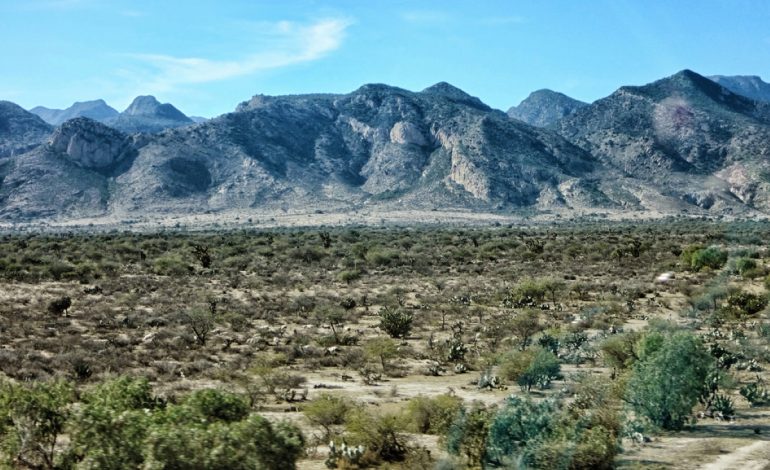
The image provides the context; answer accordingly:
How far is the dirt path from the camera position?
10903mm

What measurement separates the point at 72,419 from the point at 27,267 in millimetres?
37036

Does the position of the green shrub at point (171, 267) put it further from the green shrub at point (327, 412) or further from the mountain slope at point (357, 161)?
the mountain slope at point (357, 161)

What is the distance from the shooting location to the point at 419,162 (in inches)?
6299

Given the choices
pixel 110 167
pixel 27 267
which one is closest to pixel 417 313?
pixel 27 267

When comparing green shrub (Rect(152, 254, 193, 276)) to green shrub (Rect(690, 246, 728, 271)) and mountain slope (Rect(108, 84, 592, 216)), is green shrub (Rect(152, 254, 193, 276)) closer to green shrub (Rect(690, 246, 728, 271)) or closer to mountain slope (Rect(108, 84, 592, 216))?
green shrub (Rect(690, 246, 728, 271))

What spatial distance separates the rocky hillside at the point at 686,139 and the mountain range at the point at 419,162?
0.41 m

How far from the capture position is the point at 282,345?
2262cm

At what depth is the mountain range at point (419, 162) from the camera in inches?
5458

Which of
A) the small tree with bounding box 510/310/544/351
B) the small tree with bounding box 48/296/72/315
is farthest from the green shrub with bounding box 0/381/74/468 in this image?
the small tree with bounding box 48/296/72/315

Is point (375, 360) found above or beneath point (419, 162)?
beneath

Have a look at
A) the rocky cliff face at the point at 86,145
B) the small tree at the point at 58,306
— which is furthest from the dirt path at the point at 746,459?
the rocky cliff face at the point at 86,145

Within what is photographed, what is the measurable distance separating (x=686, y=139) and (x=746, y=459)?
557 feet

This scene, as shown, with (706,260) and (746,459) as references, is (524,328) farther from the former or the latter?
(706,260)

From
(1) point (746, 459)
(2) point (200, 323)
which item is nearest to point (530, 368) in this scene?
(1) point (746, 459)
